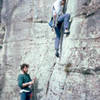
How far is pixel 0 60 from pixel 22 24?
1.63m

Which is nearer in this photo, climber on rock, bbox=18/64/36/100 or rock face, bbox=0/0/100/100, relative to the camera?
rock face, bbox=0/0/100/100

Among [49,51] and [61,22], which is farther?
[49,51]

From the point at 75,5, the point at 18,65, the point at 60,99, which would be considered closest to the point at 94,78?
the point at 60,99

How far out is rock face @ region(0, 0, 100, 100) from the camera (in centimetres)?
613

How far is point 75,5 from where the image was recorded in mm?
6844

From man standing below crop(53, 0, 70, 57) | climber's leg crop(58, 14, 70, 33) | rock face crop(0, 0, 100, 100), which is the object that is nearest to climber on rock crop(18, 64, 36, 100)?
rock face crop(0, 0, 100, 100)

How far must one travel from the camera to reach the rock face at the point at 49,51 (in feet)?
20.1

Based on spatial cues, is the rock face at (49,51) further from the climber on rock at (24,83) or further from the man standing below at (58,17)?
the climber on rock at (24,83)

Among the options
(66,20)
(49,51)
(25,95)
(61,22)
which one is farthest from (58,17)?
(25,95)

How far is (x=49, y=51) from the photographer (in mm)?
8320

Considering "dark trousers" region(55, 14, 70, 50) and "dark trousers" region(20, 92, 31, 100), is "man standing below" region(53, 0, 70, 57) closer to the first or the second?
"dark trousers" region(55, 14, 70, 50)

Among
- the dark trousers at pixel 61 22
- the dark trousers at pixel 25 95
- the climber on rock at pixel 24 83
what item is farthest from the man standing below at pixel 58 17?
the dark trousers at pixel 25 95

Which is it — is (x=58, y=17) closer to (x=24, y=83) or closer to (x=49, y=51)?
(x=49, y=51)

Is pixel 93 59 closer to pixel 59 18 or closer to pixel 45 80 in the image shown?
pixel 59 18
